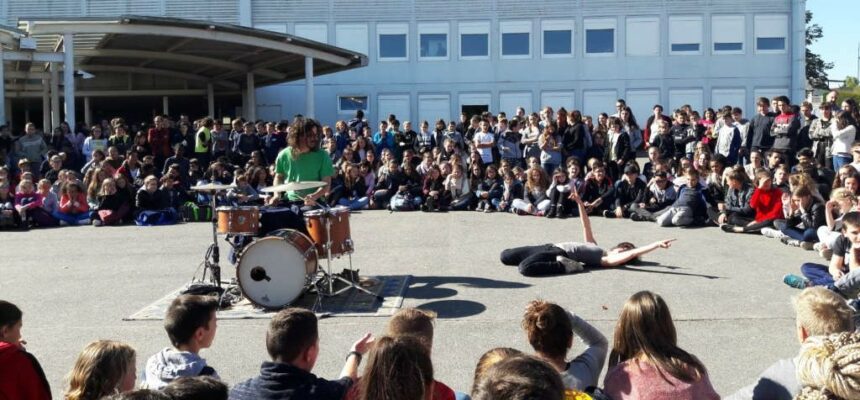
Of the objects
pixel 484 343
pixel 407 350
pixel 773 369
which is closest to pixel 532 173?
pixel 484 343

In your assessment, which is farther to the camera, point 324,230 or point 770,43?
point 770,43

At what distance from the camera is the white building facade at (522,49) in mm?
35219

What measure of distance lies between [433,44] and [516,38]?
3205mm

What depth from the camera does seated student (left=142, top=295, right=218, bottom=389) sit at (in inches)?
183

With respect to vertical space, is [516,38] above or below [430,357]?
above

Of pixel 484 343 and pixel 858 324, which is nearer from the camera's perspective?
pixel 858 324

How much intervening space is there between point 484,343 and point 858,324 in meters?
2.86

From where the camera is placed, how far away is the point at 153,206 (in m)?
17.6

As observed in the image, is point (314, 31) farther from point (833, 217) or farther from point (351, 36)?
point (833, 217)

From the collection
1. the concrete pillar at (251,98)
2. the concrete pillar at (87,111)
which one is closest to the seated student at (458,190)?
the concrete pillar at (251,98)

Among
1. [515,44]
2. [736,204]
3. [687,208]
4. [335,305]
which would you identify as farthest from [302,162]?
[515,44]

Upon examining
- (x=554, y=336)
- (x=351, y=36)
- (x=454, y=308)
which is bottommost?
(x=454, y=308)

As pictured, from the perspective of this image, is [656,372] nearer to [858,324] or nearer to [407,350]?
[407,350]

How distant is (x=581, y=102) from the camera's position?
35.4 metres
